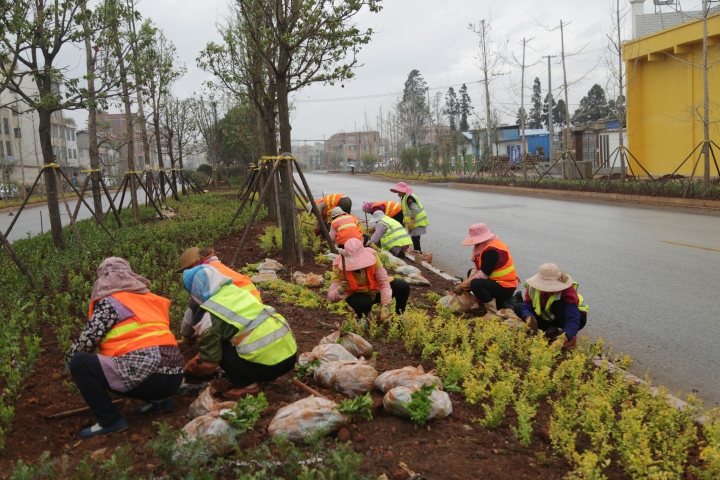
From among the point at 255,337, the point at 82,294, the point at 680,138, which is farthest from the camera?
the point at 680,138

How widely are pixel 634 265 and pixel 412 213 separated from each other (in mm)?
3760

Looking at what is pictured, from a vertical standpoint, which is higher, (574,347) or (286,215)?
(286,215)

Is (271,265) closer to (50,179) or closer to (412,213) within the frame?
(412,213)

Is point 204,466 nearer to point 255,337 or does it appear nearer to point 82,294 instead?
point 255,337

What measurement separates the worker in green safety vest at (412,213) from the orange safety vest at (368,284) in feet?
17.2

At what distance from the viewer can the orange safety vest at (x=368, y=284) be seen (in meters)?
6.51

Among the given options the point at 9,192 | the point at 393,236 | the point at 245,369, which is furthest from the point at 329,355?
the point at 9,192

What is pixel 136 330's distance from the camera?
4262 millimetres

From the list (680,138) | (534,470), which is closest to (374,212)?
(534,470)

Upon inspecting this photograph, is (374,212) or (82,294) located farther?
(374,212)

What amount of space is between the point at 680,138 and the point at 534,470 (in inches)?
1053

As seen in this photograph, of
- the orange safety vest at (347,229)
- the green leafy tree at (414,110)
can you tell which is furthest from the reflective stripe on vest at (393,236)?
the green leafy tree at (414,110)

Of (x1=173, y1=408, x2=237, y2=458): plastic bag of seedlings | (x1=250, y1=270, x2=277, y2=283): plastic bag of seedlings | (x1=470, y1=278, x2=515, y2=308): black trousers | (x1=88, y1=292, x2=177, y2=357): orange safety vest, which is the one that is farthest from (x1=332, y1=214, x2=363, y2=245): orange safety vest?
(x1=173, y1=408, x2=237, y2=458): plastic bag of seedlings

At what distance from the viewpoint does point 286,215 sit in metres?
9.69
